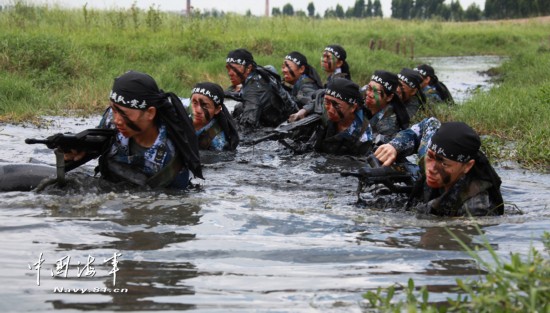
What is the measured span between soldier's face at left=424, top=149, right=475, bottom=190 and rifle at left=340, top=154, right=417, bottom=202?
0.51m

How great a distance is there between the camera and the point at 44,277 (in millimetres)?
4336

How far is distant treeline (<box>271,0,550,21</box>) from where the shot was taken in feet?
172

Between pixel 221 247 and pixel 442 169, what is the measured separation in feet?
5.95

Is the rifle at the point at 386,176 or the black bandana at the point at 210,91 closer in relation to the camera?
the rifle at the point at 386,176

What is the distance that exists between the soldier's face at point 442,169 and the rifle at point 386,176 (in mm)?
513

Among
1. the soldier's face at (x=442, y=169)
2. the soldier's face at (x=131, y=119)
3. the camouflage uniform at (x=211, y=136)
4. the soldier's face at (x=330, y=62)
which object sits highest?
the soldier's face at (x=131, y=119)

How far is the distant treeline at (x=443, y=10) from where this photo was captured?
2062 inches

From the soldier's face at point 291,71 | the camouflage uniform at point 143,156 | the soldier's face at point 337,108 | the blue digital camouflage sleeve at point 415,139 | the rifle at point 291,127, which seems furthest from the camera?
the soldier's face at point 291,71

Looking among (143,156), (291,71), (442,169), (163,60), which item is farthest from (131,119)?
(163,60)

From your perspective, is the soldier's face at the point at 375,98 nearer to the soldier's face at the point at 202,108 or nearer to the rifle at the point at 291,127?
the rifle at the point at 291,127

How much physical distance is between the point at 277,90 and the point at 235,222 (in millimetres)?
5792

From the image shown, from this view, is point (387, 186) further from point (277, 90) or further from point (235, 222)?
point (277, 90)

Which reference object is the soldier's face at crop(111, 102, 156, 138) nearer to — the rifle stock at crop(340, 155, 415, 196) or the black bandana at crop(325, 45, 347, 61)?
the rifle stock at crop(340, 155, 415, 196)

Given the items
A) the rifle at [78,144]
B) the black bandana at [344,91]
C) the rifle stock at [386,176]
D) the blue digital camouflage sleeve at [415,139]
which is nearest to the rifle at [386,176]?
the rifle stock at [386,176]
